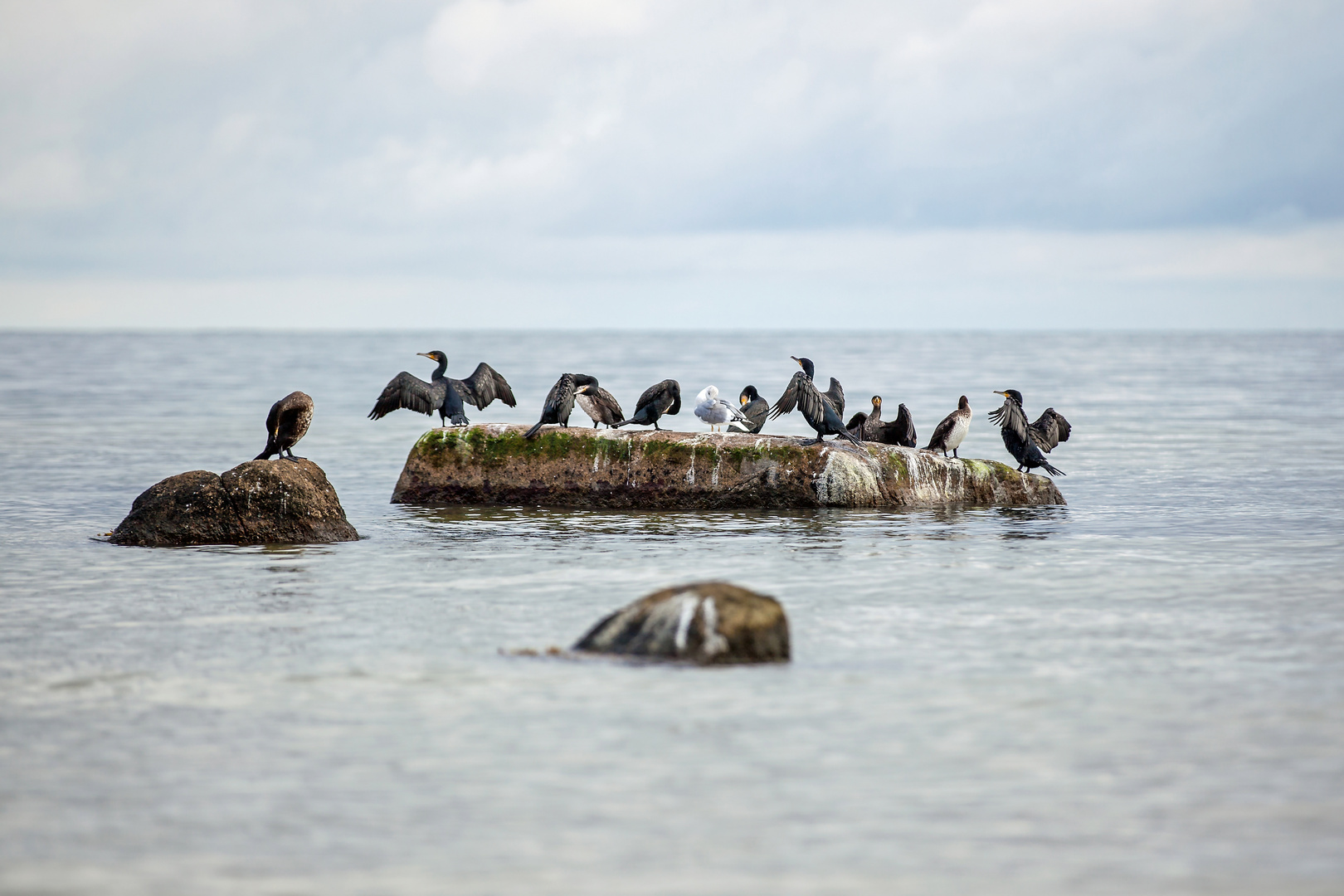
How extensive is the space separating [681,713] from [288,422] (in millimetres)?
8498

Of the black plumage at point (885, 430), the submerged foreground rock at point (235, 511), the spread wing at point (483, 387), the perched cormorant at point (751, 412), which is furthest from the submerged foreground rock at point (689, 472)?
the submerged foreground rock at point (235, 511)

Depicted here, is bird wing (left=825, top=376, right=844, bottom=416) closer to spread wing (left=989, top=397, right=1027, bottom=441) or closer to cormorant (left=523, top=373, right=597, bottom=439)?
spread wing (left=989, top=397, right=1027, bottom=441)

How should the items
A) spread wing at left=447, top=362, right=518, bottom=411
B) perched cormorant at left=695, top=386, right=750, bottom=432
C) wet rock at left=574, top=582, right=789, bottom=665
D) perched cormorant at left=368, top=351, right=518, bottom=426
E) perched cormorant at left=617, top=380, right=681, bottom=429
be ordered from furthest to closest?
spread wing at left=447, top=362, right=518, bottom=411
perched cormorant at left=368, top=351, right=518, bottom=426
perched cormorant at left=617, top=380, right=681, bottom=429
perched cormorant at left=695, top=386, right=750, bottom=432
wet rock at left=574, top=582, right=789, bottom=665

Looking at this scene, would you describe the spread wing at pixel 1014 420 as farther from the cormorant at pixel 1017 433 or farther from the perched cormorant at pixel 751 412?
the perched cormorant at pixel 751 412

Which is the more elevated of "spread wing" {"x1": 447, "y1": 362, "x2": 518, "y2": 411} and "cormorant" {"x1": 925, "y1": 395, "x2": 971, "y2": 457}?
"spread wing" {"x1": 447, "y1": 362, "x2": 518, "y2": 411}

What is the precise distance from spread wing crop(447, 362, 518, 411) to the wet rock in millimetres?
9454

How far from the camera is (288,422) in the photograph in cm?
1409

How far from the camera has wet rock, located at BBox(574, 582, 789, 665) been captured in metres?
7.92

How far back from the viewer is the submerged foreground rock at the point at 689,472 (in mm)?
15359

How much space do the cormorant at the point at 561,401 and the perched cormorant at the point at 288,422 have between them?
287 cm

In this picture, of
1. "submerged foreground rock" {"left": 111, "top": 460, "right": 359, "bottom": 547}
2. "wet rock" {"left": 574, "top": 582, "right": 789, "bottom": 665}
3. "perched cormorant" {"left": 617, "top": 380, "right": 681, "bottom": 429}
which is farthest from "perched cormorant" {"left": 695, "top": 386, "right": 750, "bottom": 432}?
"wet rock" {"left": 574, "top": 582, "right": 789, "bottom": 665}

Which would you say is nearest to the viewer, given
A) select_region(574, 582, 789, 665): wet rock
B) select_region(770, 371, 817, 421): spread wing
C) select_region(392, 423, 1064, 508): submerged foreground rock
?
select_region(574, 582, 789, 665): wet rock

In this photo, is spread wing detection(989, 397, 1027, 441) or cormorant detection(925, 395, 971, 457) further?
spread wing detection(989, 397, 1027, 441)

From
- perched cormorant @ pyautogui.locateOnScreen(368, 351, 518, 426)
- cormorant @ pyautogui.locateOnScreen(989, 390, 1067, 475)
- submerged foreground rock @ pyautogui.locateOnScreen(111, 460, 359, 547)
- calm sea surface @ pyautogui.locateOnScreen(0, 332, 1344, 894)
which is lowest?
calm sea surface @ pyautogui.locateOnScreen(0, 332, 1344, 894)
